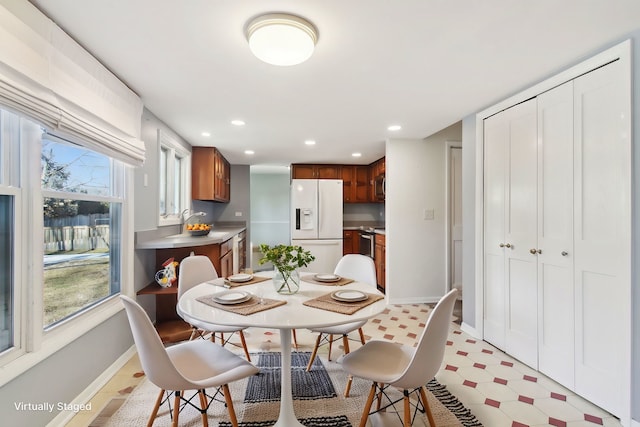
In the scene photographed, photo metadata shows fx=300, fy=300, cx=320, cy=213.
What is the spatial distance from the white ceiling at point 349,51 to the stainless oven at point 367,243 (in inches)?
98.5

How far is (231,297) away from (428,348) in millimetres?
1011

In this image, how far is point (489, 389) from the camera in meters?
2.03

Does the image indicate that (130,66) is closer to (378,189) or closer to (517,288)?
(517,288)

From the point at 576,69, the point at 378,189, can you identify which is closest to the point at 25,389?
the point at 576,69

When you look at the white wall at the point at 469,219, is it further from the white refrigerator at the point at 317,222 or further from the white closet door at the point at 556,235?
the white refrigerator at the point at 317,222

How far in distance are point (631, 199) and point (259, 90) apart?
96.3 inches

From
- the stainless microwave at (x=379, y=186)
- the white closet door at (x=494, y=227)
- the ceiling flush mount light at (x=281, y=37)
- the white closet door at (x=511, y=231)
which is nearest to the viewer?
the ceiling flush mount light at (x=281, y=37)

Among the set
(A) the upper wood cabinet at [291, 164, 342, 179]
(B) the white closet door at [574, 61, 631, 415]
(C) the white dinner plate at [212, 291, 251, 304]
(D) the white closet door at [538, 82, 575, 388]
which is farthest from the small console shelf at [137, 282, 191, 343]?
(A) the upper wood cabinet at [291, 164, 342, 179]

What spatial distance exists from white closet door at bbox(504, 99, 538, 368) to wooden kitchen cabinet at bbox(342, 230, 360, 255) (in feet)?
10.8

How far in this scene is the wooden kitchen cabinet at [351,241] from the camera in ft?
18.6

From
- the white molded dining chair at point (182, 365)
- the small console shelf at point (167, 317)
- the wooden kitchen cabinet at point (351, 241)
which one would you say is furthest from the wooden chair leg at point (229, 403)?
the wooden kitchen cabinet at point (351, 241)

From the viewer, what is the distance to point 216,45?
5.57 ft

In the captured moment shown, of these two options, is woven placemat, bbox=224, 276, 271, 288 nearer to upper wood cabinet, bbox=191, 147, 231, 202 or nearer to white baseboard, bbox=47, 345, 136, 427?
white baseboard, bbox=47, 345, 136, 427

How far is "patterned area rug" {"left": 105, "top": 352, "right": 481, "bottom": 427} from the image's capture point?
169cm
